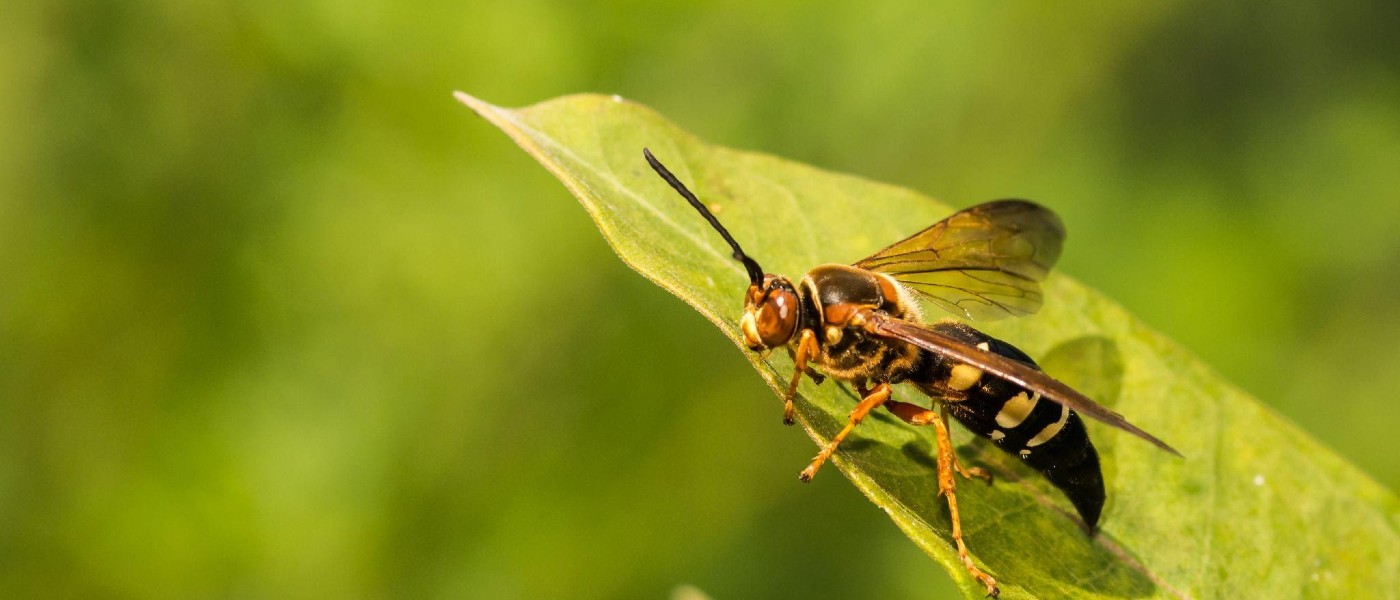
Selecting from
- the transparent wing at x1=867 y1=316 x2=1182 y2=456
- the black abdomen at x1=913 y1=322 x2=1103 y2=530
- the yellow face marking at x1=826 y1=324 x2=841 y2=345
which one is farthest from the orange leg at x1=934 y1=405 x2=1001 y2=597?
the yellow face marking at x1=826 y1=324 x2=841 y2=345

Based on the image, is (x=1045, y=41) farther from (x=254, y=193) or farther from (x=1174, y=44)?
(x=254, y=193)

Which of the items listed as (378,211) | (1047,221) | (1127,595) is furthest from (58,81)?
(1127,595)

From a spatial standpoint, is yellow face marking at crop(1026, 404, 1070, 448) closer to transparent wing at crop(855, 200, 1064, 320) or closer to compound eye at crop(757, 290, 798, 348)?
transparent wing at crop(855, 200, 1064, 320)

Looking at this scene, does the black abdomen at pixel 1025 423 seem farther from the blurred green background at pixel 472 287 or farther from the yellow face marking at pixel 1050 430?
the blurred green background at pixel 472 287

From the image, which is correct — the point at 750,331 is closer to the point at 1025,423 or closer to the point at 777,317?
the point at 777,317

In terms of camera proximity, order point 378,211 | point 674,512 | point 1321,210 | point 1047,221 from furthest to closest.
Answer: point 1321,210
point 378,211
point 674,512
point 1047,221

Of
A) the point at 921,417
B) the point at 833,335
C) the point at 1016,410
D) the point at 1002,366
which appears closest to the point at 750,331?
the point at 833,335
